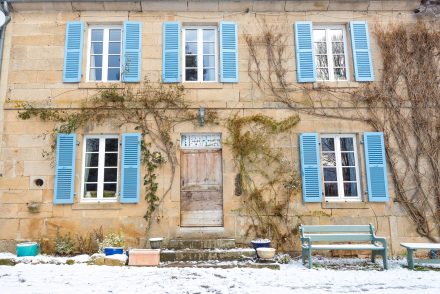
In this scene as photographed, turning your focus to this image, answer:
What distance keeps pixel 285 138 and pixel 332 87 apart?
1.54m

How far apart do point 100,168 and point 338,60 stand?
5.76 m

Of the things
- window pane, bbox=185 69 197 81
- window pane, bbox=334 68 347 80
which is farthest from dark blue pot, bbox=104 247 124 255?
window pane, bbox=334 68 347 80

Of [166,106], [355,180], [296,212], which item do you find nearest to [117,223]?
[166,106]

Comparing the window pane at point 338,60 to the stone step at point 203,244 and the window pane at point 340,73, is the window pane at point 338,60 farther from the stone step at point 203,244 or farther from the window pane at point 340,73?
the stone step at point 203,244

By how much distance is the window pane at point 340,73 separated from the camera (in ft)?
27.1

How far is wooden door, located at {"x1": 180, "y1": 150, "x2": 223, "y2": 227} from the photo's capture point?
7688 millimetres

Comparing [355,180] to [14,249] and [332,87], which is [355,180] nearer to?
[332,87]

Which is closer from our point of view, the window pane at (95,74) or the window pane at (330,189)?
the window pane at (330,189)

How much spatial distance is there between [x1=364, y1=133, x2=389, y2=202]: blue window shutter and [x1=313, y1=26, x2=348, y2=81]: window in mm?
1537

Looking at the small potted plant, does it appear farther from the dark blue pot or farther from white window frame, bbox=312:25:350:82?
white window frame, bbox=312:25:350:82

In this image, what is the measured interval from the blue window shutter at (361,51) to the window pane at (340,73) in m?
0.27

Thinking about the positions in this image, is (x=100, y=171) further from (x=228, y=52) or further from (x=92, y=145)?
(x=228, y=52)

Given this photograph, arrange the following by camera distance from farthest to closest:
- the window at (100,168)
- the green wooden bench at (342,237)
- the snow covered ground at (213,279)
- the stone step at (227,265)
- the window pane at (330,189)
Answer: the window pane at (330,189)
the window at (100,168)
the green wooden bench at (342,237)
the stone step at (227,265)
the snow covered ground at (213,279)

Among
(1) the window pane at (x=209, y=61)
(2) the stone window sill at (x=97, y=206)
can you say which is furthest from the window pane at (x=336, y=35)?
(2) the stone window sill at (x=97, y=206)
